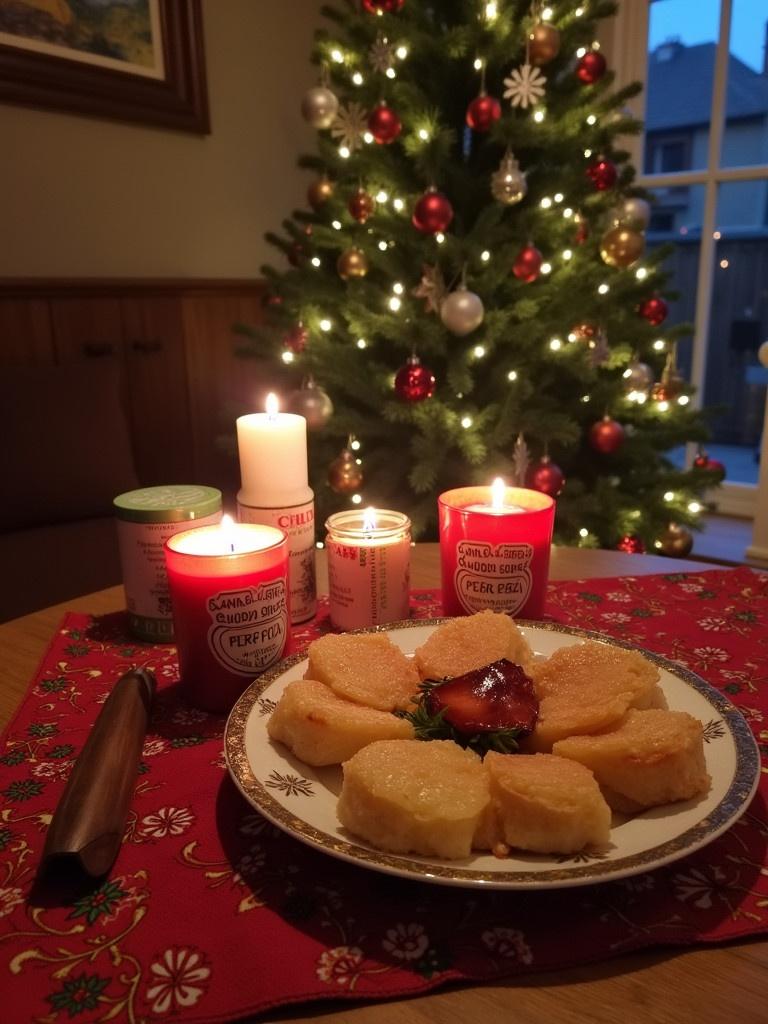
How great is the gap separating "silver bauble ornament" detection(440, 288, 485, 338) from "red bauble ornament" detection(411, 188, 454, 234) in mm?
142

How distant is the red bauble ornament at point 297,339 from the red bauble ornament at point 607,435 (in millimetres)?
725

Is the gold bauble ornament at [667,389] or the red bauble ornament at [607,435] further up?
the gold bauble ornament at [667,389]

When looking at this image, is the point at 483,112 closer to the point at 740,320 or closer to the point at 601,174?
the point at 601,174

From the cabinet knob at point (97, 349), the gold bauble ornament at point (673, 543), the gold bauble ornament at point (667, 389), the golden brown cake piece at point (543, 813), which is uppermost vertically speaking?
the cabinet knob at point (97, 349)

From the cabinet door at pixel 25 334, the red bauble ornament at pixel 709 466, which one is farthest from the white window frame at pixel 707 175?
the cabinet door at pixel 25 334

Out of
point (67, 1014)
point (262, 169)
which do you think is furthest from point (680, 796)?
point (262, 169)

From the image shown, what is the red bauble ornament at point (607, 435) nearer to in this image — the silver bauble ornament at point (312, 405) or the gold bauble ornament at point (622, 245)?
the gold bauble ornament at point (622, 245)

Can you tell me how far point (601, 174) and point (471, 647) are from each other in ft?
5.04

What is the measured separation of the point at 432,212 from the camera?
1552 millimetres

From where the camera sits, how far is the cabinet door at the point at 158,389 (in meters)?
2.50

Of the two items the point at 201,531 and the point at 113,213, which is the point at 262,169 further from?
the point at 201,531

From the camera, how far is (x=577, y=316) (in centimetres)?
174

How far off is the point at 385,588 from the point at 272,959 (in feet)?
1.44

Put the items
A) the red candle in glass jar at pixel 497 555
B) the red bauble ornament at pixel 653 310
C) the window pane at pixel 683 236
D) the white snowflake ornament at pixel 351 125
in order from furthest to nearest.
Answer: the window pane at pixel 683 236 < the red bauble ornament at pixel 653 310 < the white snowflake ornament at pixel 351 125 < the red candle in glass jar at pixel 497 555
